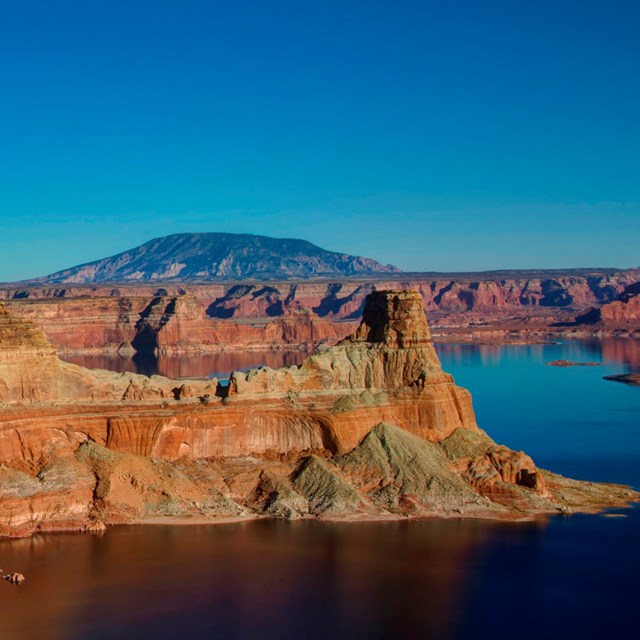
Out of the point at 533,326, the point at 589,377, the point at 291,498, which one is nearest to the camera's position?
the point at 291,498

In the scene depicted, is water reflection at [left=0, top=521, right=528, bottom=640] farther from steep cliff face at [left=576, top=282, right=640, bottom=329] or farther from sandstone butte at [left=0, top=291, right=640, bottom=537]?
steep cliff face at [left=576, top=282, right=640, bottom=329]

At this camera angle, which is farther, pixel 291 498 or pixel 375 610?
pixel 291 498

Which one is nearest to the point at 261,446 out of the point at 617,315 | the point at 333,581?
the point at 333,581

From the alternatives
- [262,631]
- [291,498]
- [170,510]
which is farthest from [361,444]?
[262,631]

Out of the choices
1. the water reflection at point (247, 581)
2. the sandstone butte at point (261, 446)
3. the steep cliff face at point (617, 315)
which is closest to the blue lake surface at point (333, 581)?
the water reflection at point (247, 581)

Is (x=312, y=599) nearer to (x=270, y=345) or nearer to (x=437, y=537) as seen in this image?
(x=437, y=537)

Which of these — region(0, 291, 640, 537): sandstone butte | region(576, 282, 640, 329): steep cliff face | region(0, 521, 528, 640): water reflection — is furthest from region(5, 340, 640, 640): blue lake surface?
A: region(576, 282, 640, 329): steep cliff face

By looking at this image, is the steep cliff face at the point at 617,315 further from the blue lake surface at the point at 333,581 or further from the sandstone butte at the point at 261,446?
the blue lake surface at the point at 333,581
